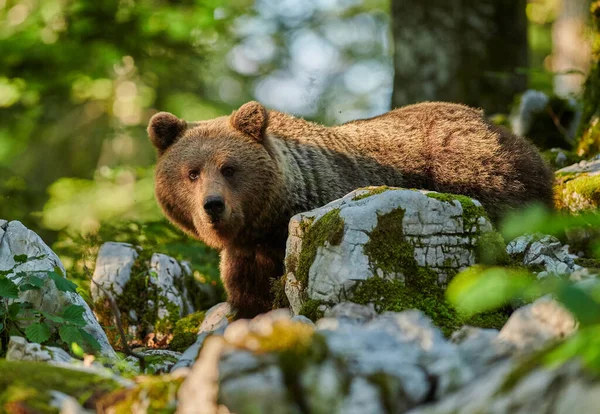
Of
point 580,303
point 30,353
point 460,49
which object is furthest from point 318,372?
point 460,49

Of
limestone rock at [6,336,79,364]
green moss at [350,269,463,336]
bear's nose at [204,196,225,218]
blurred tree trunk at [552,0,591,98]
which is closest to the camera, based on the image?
limestone rock at [6,336,79,364]

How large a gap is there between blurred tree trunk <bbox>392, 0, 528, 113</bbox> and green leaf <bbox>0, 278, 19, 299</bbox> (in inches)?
339

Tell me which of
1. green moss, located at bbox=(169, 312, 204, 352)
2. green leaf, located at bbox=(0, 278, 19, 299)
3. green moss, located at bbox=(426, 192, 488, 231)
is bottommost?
green moss, located at bbox=(169, 312, 204, 352)

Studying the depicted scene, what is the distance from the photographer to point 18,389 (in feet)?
11.2

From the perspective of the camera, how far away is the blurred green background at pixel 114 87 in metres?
11.8

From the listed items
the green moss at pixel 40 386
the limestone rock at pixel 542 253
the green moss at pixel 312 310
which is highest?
the green moss at pixel 40 386

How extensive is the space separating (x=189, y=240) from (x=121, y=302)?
88.0 inches

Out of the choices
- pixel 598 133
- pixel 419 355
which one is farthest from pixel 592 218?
pixel 598 133

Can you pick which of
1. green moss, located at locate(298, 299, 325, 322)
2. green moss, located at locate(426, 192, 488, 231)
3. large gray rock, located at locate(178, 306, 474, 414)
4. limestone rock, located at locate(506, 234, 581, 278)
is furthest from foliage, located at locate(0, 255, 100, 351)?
limestone rock, located at locate(506, 234, 581, 278)

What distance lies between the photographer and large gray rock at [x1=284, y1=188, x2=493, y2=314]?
517 centimetres

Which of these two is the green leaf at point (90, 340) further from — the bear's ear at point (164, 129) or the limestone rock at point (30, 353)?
the bear's ear at point (164, 129)

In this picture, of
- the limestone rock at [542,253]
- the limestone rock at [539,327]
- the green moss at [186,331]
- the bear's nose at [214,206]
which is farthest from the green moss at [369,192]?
the limestone rock at [539,327]

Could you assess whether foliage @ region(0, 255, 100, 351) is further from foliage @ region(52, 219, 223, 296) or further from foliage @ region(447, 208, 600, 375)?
foliage @ region(447, 208, 600, 375)

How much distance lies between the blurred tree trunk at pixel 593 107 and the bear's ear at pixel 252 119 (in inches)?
166
